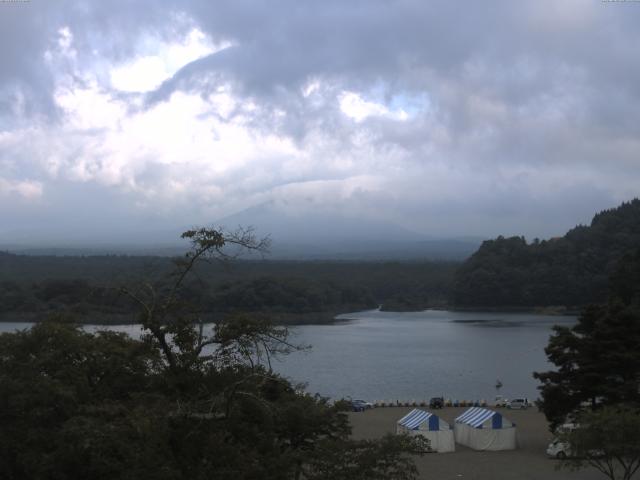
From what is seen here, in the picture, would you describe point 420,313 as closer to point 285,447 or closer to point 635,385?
point 635,385

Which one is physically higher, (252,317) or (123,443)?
(252,317)

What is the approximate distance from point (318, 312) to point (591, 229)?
85.1ft

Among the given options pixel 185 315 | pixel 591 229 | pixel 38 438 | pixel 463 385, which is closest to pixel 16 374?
pixel 38 438

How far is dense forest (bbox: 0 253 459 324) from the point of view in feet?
148

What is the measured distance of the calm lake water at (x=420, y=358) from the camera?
978 inches

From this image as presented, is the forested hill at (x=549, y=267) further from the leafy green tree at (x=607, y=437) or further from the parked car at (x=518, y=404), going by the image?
the leafy green tree at (x=607, y=437)

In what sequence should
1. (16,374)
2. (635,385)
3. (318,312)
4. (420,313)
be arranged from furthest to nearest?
(420,313) → (318,312) → (635,385) → (16,374)

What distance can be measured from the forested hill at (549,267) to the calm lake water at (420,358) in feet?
20.6

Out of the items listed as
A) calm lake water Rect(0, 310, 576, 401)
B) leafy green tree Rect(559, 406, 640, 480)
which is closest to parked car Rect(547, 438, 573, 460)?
leafy green tree Rect(559, 406, 640, 480)

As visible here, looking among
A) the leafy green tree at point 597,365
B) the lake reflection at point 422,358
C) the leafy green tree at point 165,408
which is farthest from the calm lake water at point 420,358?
the leafy green tree at point 165,408

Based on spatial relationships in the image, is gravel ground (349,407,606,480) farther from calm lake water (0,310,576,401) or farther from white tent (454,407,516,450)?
calm lake water (0,310,576,401)

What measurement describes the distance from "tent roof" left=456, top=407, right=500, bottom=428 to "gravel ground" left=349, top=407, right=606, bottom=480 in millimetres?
487

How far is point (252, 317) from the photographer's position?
20.4 ft

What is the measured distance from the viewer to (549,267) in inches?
2352
